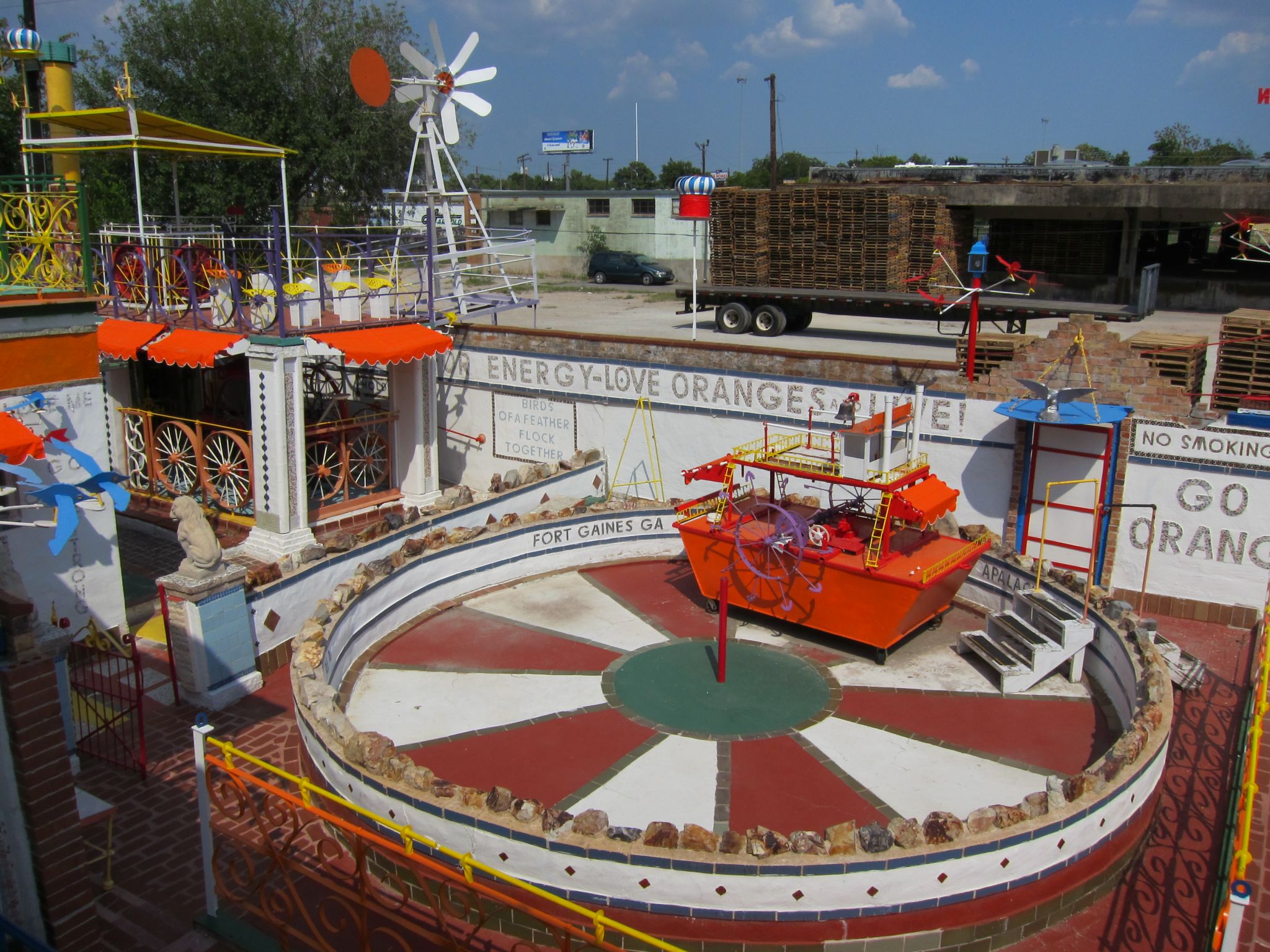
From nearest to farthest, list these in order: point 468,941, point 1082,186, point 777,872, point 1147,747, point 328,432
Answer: point 468,941, point 777,872, point 1147,747, point 328,432, point 1082,186

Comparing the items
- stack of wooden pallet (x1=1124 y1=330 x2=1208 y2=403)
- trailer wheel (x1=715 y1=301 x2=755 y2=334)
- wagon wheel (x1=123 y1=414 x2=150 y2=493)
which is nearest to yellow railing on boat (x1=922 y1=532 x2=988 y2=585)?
stack of wooden pallet (x1=1124 y1=330 x2=1208 y2=403)

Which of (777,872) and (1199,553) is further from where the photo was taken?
(1199,553)

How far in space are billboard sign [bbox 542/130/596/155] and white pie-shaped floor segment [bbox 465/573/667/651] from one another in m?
76.4

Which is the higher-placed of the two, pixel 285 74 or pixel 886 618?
pixel 285 74

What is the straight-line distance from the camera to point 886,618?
11422 mm

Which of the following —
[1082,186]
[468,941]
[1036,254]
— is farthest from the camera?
[1036,254]

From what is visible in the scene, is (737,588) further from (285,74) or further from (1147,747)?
(285,74)

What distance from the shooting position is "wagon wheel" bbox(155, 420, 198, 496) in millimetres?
16094

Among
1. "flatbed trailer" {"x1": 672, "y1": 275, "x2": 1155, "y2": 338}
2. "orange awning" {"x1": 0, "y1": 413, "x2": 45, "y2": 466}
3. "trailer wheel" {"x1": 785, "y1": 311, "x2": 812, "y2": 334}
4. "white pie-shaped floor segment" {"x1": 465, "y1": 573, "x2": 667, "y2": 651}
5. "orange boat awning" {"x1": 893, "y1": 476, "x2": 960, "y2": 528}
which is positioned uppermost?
"flatbed trailer" {"x1": 672, "y1": 275, "x2": 1155, "y2": 338}

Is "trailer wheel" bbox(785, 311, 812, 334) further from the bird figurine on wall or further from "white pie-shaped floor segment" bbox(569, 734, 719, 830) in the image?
"white pie-shaped floor segment" bbox(569, 734, 719, 830)

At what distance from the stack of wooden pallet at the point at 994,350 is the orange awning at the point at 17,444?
1199 cm

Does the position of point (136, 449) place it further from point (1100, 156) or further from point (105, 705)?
point (1100, 156)

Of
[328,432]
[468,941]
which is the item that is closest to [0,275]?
[328,432]

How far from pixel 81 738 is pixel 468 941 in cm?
602
